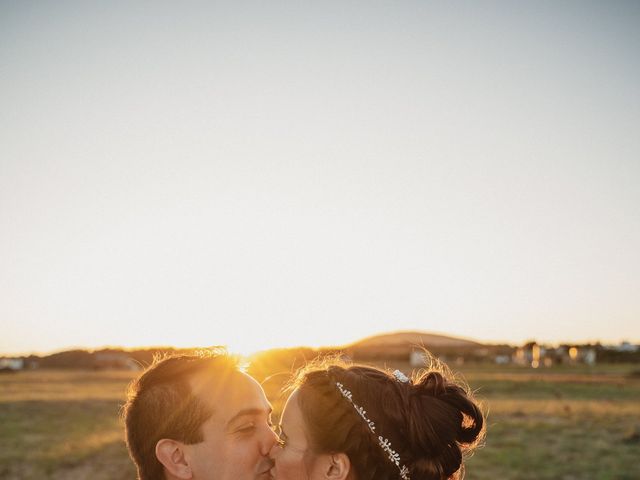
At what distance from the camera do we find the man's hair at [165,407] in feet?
14.2

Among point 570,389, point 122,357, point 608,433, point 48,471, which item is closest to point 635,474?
point 608,433

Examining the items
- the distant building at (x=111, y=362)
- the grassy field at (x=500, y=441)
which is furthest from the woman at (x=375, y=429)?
the distant building at (x=111, y=362)

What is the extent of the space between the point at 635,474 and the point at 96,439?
624 inches

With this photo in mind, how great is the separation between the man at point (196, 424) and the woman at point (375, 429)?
330 mm

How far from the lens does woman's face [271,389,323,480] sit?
390 cm

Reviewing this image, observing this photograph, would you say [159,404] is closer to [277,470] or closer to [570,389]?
[277,470]

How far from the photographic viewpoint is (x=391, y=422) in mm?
3873

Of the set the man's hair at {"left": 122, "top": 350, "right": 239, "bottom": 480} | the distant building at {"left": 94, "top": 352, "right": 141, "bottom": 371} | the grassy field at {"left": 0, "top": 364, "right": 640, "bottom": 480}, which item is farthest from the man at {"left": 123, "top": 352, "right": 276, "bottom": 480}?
the distant building at {"left": 94, "top": 352, "right": 141, "bottom": 371}

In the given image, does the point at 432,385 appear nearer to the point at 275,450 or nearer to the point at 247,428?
the point at 275,450

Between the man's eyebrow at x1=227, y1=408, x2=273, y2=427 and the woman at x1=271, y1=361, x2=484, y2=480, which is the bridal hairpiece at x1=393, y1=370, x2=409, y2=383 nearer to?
the woman at x1=271, y1=361, x2=484, y2=480

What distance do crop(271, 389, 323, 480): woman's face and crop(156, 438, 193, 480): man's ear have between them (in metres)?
0.61

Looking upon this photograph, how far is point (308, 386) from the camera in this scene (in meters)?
4.16

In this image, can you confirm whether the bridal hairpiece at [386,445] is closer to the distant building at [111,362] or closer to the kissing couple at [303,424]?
the kissing couple at [303,424]

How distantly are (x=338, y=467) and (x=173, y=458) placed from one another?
3.74 feet
